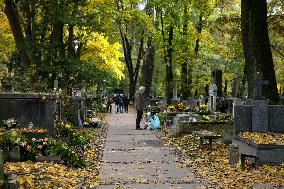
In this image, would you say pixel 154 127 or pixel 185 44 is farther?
pixel 185 44

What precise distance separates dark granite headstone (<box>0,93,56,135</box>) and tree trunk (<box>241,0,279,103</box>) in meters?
6.74

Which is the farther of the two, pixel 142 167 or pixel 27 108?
pixel 27 108

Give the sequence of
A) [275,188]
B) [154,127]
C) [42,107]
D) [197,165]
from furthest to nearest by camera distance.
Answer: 1. [154,127]
2. [42,107]
3. [197,165]
4. [275,188]

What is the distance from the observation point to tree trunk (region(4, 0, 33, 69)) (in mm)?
22875

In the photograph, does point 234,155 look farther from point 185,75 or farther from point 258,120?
point 185,75

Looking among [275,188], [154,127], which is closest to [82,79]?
[154,127]

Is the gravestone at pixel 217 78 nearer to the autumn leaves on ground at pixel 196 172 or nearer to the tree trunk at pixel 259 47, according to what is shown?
the tree trunk at pixel 259 47

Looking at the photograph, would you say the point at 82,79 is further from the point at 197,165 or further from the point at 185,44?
the point at 197,165

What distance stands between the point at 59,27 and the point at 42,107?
38.1 ft

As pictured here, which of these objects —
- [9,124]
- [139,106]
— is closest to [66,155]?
[9,124]

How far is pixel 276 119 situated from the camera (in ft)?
47.7

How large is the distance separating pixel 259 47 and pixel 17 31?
37.2 feet

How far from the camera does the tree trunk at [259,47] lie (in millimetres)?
17125

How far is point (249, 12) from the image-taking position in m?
→ 17.4
